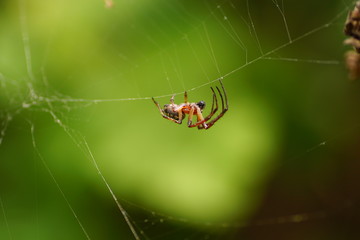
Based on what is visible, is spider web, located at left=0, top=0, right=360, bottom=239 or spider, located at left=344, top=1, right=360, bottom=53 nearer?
spider, located at left=344, top=1, right=360, bottom=53

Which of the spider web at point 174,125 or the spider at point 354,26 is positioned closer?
the spider at point 354,26

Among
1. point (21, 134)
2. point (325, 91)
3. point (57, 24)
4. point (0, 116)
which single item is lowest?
point (325, 91)

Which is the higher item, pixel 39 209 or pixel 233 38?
pixel 233 38

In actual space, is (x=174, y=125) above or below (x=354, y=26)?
above

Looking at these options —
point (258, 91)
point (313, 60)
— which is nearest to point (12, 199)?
point (258, 91)

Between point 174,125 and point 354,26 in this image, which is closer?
point 354,26

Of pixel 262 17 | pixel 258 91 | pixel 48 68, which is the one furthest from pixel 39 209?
pixel 262 17

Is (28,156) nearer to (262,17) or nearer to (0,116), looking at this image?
(0,116)

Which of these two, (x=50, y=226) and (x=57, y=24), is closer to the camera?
(x=50, y=226)
